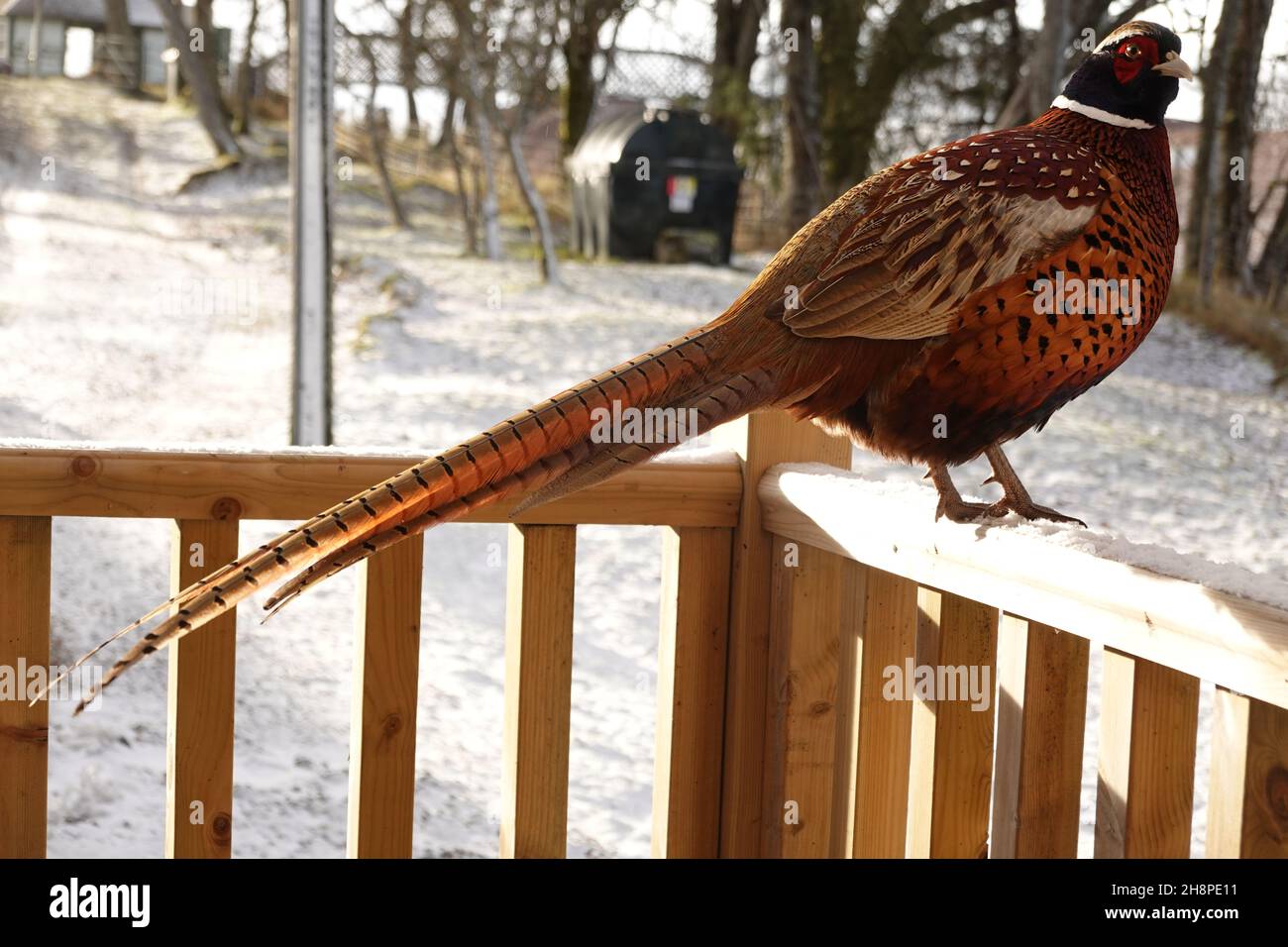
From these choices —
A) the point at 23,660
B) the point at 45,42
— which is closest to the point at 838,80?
the point at 23,660

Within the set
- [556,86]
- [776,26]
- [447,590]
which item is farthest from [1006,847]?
[556,86]

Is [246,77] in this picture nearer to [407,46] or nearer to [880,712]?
[407,46]

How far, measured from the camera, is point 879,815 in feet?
5.32

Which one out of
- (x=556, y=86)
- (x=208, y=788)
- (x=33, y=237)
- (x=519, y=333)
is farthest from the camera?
(x=556, y=86)

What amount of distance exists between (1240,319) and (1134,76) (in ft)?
27.9

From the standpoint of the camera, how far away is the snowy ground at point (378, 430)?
3641mm

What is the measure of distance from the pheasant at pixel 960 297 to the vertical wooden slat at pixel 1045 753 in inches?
6.5

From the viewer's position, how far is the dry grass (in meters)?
8.64

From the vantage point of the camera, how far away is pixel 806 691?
1.68m

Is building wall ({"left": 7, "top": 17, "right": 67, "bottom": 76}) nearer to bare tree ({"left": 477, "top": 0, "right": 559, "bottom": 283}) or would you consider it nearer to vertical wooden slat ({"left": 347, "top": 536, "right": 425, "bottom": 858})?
bare tree ({"left": 477, "top": 0, "right": 559, "bottom": 283})

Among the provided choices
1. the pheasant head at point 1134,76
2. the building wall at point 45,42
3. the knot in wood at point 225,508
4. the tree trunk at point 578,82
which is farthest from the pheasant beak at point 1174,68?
the building wall at point 45,42

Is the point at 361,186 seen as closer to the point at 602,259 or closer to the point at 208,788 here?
the point at 602,259

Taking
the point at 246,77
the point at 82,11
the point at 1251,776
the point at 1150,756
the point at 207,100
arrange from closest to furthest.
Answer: the point at 1251,776 → the point at 1150,756 → the point at 207,100 → the point at 246,77 → the point at 82,11

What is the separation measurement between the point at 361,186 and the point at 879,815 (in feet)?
42.9
